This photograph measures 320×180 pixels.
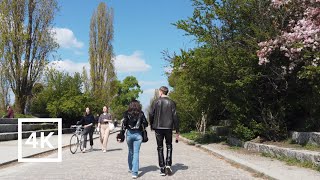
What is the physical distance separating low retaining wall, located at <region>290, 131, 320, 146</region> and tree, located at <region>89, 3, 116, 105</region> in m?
42.7

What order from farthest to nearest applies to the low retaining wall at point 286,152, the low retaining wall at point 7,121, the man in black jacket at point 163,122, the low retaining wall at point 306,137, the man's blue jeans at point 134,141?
the low retaining wall at point 7,121, the low retaining wall at point 306,137, the low retaining wall at point 286,152, the man in black jacket at point 163,122, the man's blue jeans at point 134,141

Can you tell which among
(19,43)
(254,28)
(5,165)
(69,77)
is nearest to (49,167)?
(5,165)

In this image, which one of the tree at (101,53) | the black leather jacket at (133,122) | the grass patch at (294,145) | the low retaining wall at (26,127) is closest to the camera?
the black leather jacket at (133,122)

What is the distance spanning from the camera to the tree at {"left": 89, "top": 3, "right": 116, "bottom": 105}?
189 ft

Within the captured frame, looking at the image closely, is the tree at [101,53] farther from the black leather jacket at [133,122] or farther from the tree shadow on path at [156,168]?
the black leather jacket at [133,122]

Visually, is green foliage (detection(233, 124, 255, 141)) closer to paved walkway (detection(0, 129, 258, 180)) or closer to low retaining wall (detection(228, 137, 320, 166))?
low retaining wall (detection(228, 137, 320, 166))

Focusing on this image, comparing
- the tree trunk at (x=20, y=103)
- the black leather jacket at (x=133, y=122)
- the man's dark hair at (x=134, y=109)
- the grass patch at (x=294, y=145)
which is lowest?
the grass patch at (x=294, y=145)

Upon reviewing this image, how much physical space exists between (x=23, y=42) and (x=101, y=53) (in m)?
22.6

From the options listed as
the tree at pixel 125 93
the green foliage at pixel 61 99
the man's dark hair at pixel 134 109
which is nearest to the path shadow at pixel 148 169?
the man's dark hair at pixel 134 109

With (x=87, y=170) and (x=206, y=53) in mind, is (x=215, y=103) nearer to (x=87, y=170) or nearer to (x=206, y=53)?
(x=206, y=53)

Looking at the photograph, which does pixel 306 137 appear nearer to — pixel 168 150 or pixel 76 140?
pixel 168 150

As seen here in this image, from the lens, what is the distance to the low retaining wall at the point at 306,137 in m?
13.7

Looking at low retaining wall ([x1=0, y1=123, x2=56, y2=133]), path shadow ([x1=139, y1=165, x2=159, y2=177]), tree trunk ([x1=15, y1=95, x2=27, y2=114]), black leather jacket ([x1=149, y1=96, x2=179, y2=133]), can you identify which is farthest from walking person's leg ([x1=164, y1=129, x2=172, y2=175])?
tree trunk ([x1=15, y1=95, x2=27, y2=114])

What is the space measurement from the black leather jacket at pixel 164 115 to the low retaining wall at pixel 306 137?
17.2ft
